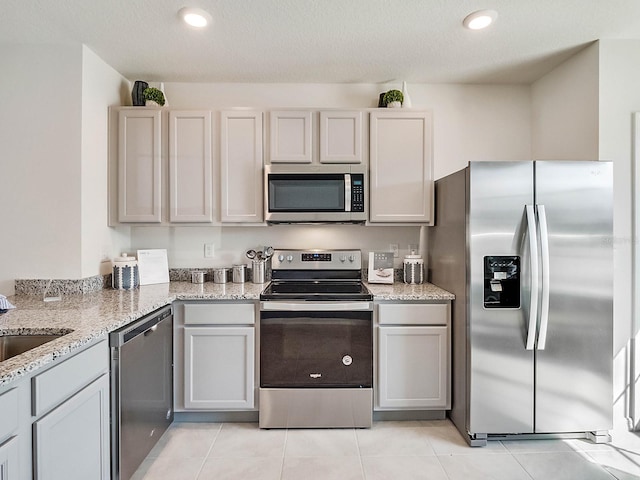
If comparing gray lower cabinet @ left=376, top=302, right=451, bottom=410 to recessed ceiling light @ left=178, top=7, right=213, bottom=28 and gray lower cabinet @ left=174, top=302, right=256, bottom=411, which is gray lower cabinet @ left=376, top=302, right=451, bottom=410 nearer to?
gray lower cabinet @ left=174, top=302, right=256, bottom=411

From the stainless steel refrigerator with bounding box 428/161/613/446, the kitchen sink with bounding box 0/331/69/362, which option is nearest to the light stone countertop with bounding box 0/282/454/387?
A: the kitchen sink with bounding box 0/331/69/362

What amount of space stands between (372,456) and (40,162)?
8.80 feet

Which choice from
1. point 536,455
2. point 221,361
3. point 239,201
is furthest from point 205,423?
point 536,455

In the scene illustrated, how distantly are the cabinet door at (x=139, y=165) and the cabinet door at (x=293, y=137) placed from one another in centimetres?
85

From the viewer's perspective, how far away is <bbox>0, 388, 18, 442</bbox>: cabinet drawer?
1.08 meters

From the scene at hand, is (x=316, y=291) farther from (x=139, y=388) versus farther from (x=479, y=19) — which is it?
(x=479, y=19)

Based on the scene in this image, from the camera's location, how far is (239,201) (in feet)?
8.85

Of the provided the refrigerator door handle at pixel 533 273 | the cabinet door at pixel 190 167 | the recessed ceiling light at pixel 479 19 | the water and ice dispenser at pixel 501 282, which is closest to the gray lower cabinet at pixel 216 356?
the cabinet door at pixel 190 167

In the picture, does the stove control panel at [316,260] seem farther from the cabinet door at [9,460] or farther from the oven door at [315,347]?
the cabinet door at [9,460]

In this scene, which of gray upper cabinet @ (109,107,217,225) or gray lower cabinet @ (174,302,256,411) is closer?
gray lower cabinet @ (174,302,256,411)

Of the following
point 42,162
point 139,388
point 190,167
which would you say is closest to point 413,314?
point 139,388

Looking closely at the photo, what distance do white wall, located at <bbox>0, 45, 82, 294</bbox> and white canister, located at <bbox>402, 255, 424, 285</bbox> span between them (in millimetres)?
2248

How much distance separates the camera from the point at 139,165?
268 centimetres

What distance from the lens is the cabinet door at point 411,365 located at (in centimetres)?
238
